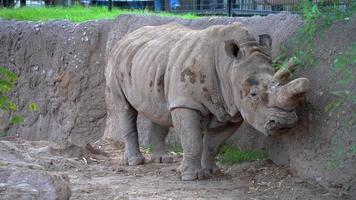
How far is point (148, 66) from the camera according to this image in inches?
332

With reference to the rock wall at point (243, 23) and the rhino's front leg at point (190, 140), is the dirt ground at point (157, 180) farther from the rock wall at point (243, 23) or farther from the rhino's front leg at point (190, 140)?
the rock wall at point (243, 23)

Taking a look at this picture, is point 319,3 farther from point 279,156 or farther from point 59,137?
point 59,137

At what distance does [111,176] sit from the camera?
8.14m

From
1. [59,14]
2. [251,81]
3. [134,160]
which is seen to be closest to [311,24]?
[251,81]

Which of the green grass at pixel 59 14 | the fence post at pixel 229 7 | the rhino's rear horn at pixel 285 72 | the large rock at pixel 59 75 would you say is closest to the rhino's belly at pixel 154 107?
the rhino's rear horn at pixel 285 72

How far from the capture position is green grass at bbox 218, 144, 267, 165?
8305mm

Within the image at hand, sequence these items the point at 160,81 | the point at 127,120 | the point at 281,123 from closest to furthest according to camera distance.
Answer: the point at 281,123 < the point at 160,81 < the point at 127,120

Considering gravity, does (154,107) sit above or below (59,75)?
above

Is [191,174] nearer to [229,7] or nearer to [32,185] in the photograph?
[32,185]

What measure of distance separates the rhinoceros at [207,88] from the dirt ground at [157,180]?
26cm

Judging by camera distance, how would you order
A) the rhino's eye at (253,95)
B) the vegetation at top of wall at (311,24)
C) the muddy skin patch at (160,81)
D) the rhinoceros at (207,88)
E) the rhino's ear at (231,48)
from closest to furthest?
the vegetation at top of wall at (311,24)
the rhinoceros at (207,88)
the rhino's eye at (253,95)
the rhino's ear at (231,48)
the muddy skin patch at (160,81)

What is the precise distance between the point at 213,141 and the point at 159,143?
1.13 m

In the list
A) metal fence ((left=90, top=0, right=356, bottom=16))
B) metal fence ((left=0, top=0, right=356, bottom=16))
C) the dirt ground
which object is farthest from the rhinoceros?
metal fence ((left=90, top=0, right=356, bottom=16))

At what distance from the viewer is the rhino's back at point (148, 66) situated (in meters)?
8.27
